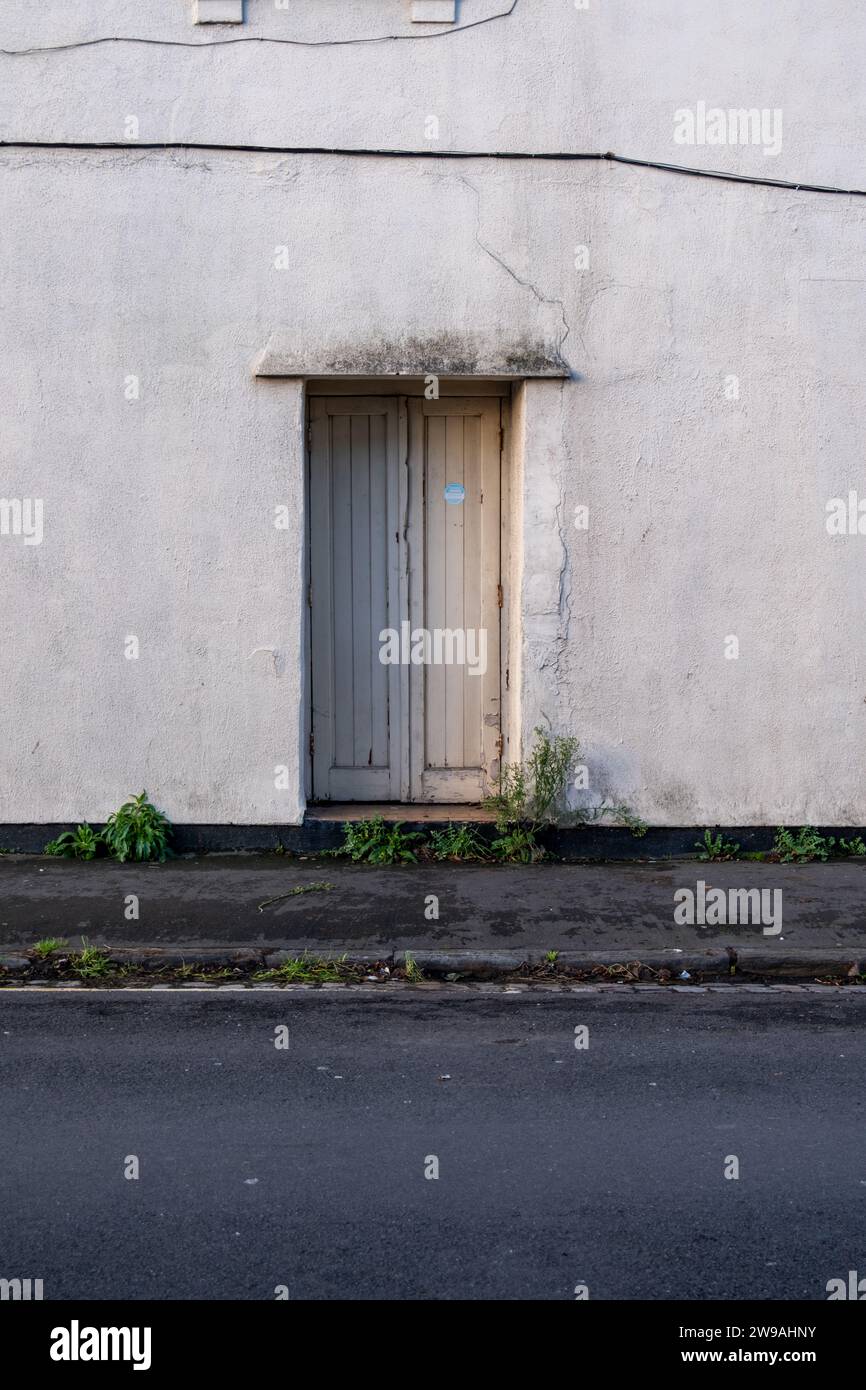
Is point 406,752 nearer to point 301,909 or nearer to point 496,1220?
point 301,909

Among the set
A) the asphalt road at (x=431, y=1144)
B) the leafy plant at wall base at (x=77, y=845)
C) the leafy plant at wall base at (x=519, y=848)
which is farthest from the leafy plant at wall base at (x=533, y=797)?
the leafy plant at wall base at (x=77, y=845)

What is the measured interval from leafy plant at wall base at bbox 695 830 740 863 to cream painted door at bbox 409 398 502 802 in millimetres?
1592

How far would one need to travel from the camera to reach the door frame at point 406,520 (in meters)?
9.37

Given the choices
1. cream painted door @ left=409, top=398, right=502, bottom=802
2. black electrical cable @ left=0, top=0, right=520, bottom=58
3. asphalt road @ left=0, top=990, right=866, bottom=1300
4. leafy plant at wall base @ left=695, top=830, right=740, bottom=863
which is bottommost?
asphalt road @ left=0, top=990, right=866, bottom=1300

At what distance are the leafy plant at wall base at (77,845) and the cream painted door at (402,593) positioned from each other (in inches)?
63.4

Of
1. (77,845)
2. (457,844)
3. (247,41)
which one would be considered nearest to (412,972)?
(457,844)

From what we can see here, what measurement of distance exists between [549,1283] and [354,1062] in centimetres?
192

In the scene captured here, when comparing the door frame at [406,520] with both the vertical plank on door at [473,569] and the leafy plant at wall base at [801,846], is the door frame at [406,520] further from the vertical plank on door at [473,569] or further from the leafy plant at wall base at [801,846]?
the leafy plant at wall base at [801,846]

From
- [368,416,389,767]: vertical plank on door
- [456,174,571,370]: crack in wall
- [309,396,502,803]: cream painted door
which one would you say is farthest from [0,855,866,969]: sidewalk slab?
[456,174,571,370]: crack in wall

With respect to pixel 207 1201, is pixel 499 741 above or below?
above

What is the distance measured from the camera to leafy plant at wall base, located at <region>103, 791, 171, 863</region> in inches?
349

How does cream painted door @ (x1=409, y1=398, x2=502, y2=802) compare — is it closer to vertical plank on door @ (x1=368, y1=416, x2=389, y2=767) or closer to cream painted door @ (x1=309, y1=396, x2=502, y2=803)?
cream painted door @ (x1=309, y1=396, x2=502, y2=803)

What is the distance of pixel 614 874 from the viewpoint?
8.59 m

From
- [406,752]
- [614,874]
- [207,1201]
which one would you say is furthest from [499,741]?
[207,1201]
